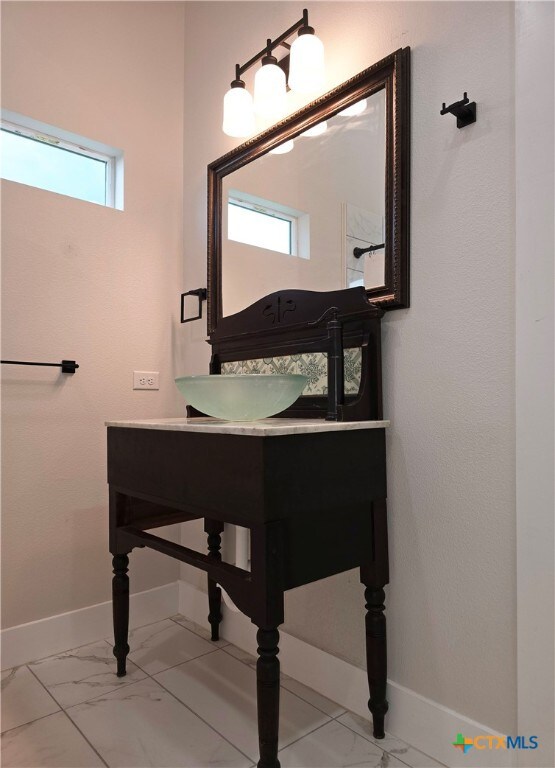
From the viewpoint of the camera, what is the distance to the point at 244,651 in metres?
1.79

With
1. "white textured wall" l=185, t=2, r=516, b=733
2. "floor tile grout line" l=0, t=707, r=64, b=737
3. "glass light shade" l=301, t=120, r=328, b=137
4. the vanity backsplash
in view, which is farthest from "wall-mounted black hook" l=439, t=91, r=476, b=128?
"floor tile grout line" l=0, t=707, r=64, b=737

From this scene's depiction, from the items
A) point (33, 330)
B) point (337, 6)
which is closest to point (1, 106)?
point (33, 330)

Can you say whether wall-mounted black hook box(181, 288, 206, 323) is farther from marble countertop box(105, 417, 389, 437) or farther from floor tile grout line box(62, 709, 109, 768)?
floor tile grout line box(62, 709, 109, 768)

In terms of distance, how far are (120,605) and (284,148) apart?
5.39ft

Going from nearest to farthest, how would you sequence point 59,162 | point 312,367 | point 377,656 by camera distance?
point 377,656, point 312,367, point 59,162

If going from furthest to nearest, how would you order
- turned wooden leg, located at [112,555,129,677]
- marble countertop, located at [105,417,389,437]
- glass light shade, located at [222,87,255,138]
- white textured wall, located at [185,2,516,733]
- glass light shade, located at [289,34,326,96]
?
glass light shade, located at [222,87,255,138], turned wooden leg, located at [112,555,129,677], glass light shade, located at [289,34,326,96], white textured wall, located at [185,2,516,733], marble countertop, located at [105,417,389,437]

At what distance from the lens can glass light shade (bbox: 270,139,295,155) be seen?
5.50ft

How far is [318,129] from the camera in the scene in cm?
158

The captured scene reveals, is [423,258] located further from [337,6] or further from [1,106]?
[1,106]


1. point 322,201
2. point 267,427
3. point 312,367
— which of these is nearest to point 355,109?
point 322,201

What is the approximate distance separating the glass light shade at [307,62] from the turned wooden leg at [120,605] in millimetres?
1618

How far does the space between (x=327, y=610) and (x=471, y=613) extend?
0.49 m

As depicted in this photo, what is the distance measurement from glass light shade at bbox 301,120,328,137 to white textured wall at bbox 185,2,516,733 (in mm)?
193

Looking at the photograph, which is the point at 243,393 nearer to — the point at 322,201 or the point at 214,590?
the point at 322,201
